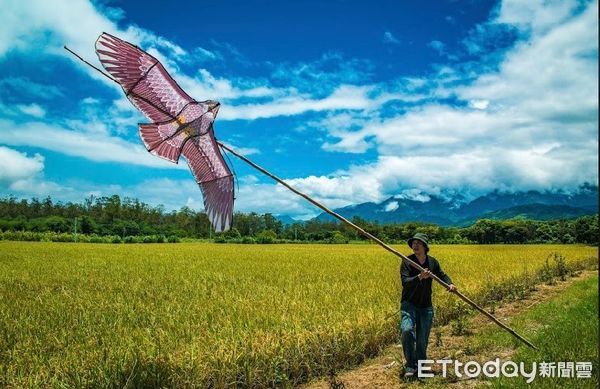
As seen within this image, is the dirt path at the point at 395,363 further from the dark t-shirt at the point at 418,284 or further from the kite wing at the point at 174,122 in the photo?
the kite wing at the point at 174,122

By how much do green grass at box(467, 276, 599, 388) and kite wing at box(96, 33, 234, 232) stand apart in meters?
4.11

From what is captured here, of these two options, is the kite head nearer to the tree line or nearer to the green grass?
the green grass

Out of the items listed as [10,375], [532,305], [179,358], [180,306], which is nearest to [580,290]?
[532,305]

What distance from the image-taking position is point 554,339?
683 centimetres

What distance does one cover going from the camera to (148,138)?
2.88 metres

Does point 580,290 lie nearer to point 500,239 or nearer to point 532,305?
point 532,305

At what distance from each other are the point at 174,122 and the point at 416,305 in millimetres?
4112

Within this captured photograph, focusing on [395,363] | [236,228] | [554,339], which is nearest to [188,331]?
[395,363]

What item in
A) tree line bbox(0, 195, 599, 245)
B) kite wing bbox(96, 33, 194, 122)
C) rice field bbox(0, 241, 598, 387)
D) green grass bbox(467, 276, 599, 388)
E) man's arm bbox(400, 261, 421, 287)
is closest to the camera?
kite wing bbox(96, 33, 194, 122)

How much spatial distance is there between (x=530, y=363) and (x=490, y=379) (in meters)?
0.56

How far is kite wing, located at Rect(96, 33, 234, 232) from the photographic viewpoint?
2.69 metres

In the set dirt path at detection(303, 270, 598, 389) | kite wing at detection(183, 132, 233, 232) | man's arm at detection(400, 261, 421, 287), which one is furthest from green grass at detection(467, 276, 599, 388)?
kite wing at detection(183, 132, 233, 232)

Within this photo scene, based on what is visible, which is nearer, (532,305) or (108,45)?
(108,45)

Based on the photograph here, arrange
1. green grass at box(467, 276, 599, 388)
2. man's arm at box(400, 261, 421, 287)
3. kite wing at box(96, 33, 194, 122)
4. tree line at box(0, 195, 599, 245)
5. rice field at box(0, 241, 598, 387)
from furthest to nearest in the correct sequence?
tree line at box(0, 195, 599, 245)
man's arm at box(400, 261, 421, 287)
green grass at box(467, 276, 599, 388)
rice field at box(0, 241, 598, 387)
kite wing at box(96, 33, 194, 122)
